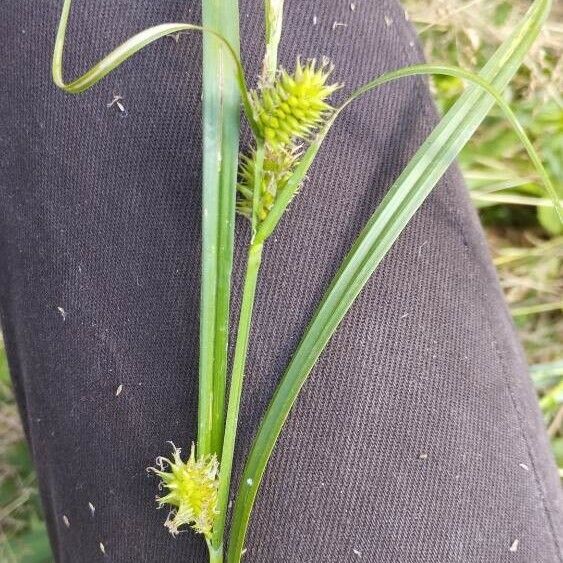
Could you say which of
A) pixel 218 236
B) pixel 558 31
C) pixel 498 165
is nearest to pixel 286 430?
pixel 218 236

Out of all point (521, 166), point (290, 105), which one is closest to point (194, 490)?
point (290, 105)

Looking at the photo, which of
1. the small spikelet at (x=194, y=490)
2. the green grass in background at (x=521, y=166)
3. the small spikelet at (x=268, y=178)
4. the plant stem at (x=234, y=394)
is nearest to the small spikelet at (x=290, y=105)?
the small spikelet at (x=268, y=178)

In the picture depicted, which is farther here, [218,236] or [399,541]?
[399,541]

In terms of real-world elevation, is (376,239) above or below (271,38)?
below

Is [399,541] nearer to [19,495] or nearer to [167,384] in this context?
[167,384]

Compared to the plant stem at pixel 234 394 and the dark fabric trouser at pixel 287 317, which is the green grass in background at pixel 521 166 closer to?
the dark fabric trouser at pixel 287 317

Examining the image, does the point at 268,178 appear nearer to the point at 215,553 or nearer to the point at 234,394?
the point at 234,394
